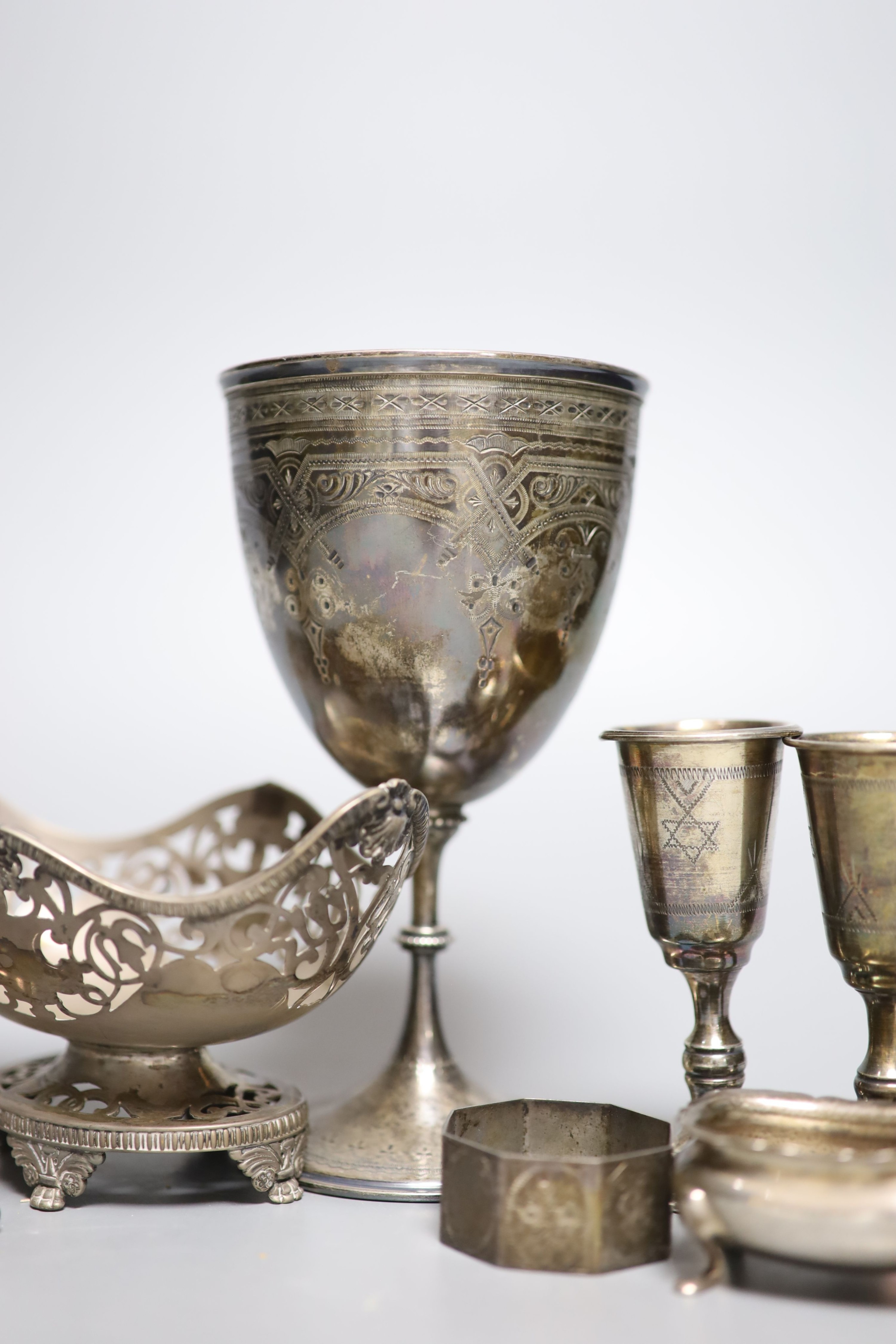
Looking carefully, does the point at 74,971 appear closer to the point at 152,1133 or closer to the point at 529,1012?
the point at 152,1133

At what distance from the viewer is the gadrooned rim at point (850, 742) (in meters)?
1.74

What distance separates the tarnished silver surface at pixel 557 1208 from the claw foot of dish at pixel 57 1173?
1.28 feet

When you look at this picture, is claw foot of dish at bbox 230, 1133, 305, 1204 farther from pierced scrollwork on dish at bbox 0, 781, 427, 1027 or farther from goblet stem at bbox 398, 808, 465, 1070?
goblet stem at bbox 398, 808, 465, 1070

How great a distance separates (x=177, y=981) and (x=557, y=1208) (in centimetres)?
46

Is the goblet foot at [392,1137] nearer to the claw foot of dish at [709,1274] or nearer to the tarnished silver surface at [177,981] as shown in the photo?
the tarnished silver surface at [177,981]

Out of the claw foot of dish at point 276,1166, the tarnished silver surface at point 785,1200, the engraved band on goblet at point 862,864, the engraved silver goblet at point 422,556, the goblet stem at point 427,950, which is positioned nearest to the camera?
the tarnished silver surface at point 785,1200

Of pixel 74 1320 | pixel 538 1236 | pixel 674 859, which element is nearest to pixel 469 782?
pixel 674 859

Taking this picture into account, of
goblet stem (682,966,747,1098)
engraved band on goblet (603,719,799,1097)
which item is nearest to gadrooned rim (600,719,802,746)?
engraved band on goblet (603,719,799,1097)

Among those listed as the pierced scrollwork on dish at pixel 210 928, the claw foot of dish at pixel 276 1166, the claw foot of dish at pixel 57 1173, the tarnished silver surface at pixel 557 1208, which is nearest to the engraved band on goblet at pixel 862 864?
the tarnished silver surface at pixel 557 1208

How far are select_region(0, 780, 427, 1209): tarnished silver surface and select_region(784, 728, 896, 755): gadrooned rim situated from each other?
0.41m

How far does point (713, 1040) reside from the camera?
1879 mm

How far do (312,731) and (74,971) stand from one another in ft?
1.72

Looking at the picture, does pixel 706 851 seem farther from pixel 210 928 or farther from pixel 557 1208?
pixel 210 928

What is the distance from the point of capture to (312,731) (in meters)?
2.19
